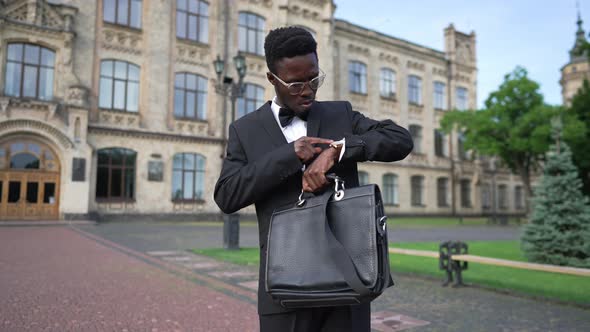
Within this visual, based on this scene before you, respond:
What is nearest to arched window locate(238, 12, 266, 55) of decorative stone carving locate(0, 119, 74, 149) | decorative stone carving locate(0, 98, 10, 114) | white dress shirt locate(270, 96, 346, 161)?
decorative stone carving locate(0, 119, 74, 149)

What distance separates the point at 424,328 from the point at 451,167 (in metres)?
34.8

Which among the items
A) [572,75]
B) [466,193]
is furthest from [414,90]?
[572,75]

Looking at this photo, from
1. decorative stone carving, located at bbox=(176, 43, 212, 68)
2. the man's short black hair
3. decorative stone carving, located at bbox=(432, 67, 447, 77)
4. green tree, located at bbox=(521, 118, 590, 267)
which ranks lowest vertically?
green tree, located at bbox=(521, 118, 590, 267)

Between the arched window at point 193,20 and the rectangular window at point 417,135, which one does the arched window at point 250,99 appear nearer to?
the arched window at point 193,20

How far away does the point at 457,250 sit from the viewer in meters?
7.12

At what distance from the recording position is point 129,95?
898 inches

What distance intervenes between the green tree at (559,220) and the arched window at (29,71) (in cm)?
2084

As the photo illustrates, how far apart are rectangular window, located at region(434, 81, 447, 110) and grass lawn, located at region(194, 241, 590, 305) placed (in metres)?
28.4

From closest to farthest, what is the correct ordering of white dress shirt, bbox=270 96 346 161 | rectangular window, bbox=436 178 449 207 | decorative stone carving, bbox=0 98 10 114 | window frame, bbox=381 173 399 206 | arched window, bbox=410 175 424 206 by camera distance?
white dress shirt, bbox=270 96 346 161, decorative stone carving, bbox=0 98 10 114, window frame, bbox=381 173 399 206, arched window, bbox=410 175 424 206, rectangular window, bbox=436 178 449 207

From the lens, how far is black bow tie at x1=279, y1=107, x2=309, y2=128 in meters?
1.80

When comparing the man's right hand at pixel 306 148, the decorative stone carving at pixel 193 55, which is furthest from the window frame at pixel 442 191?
the man's right hand at pixel 306 148

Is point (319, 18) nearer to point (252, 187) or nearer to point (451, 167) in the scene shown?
point (451, 167)

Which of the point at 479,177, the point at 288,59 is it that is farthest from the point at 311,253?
the point at 479,177

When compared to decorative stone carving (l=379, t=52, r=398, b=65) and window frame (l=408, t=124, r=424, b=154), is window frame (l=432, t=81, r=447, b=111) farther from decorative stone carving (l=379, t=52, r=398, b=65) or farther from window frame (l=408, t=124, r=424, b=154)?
decorative stone carving (l=379, t=52, r=398, b=65)
